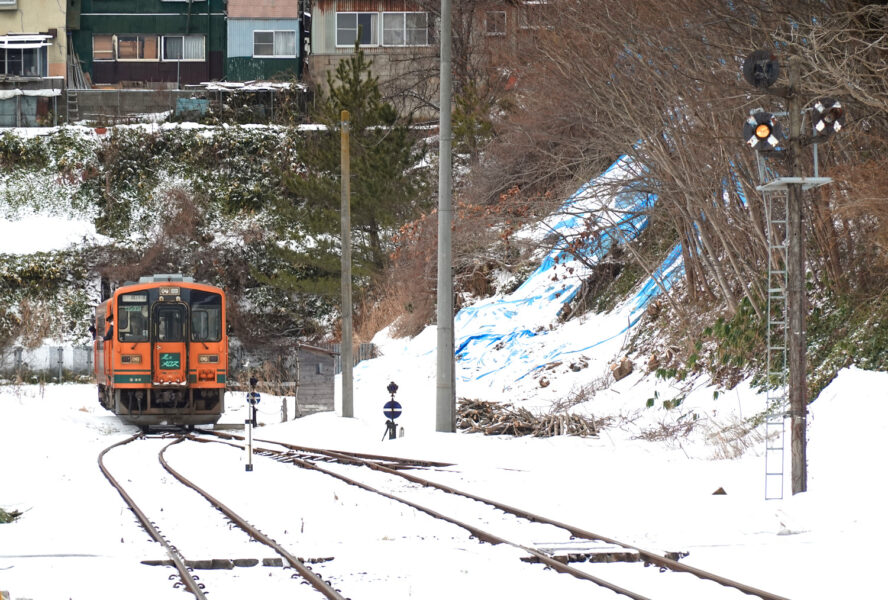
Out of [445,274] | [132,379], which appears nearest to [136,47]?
[132,379]

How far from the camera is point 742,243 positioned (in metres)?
20.6

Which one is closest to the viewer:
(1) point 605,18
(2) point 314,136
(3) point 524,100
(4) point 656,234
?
(1) point 605,18

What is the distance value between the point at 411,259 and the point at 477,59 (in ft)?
37.2

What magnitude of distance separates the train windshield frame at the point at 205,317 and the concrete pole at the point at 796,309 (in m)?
16.8

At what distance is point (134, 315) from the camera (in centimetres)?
2625

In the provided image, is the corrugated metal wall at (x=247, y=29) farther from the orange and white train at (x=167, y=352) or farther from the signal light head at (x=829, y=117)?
the signal light head at (x=829, y=117)

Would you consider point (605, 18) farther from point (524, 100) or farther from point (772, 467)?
point (772, 467)

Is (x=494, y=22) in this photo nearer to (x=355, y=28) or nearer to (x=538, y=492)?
(x=355, y=28)

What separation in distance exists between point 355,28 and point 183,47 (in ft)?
31.2

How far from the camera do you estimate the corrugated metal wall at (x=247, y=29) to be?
170 ft

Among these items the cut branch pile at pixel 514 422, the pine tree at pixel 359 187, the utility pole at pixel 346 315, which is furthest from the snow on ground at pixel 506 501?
the pine tree at pixel 359 187

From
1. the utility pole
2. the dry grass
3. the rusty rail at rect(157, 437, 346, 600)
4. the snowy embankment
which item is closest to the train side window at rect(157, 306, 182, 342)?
the snowy embankment

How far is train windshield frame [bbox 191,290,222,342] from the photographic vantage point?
26.5 metres

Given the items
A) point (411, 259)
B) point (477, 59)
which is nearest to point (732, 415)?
point (411, 259)
